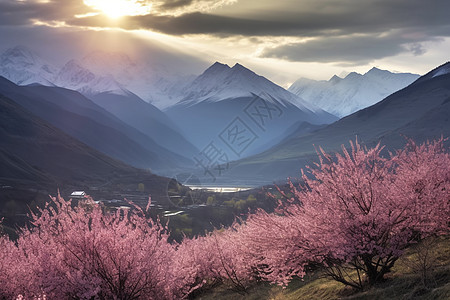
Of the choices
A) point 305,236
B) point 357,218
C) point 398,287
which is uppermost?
point 357,218

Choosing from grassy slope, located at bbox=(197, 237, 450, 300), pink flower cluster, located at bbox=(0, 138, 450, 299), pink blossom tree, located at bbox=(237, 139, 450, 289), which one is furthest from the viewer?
pink flower cluster, located at bbox=(0, 138, 450, 299)

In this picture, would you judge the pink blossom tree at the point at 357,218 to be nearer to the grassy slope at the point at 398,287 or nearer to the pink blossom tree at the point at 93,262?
the grassy slope at the point at 398,287

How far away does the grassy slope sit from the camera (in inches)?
842

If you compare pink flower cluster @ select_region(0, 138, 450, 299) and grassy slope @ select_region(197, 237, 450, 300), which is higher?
pink flower cluster @ select_region(0, 138, 450, 299)

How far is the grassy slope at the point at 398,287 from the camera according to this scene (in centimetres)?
2140

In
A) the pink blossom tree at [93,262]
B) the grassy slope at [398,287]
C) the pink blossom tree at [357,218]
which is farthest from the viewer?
the pink blossom tree at [93,262]

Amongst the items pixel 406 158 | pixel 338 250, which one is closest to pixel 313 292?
pixel 338 250

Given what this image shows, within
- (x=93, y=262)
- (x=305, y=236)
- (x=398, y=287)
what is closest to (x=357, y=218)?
(x=305, y=236)

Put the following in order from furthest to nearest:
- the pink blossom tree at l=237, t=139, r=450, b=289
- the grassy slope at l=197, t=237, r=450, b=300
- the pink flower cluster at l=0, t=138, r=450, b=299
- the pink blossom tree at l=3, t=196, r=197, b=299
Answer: the pink blossom tree at l=3, t=196, r=197, b=299 < the pink flower cluster at l=0, t=138, r=450, b=299 < the pink blossom tree at l=237, t=139, r=450, b=289 < the grassy slope at l=197, t=237, r=450, b=300

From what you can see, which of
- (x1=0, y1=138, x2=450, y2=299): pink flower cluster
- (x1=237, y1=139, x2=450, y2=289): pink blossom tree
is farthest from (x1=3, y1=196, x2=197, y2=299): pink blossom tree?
(x1=237, y1=139, x2=450, y2=289): pink blossom tree

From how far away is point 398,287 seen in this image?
2289 centimetres

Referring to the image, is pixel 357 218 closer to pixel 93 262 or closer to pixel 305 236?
pixel 305 236

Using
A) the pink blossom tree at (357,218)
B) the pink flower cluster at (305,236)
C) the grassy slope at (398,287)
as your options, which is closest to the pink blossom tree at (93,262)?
the pink flower cluster at (305,236)

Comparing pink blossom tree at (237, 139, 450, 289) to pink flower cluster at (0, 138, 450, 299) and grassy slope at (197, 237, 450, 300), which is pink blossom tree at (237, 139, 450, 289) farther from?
grassy slope at (197, 237, 450, 300)
